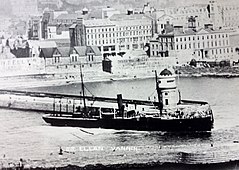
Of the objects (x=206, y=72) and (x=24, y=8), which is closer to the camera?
(x=24, y=8)

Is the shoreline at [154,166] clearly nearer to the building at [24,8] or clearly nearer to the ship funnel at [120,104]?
the ship funnel at [120,104]

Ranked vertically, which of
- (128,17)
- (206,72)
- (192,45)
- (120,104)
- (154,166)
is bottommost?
(154,166)

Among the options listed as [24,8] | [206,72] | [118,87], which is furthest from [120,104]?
[24,8]

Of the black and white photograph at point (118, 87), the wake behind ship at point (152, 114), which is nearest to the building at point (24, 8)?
the black and white photograph at point (118, 87)

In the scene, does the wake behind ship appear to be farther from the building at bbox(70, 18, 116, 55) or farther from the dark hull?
the building at bbox(70, 18, 116, 55)

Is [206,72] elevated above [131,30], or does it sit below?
below

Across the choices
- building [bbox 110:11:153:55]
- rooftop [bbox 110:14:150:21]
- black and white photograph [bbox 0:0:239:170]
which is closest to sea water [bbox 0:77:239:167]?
black and white photograph [bbox 0:0:239:170]

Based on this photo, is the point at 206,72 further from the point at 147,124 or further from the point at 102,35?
the point at 102,35

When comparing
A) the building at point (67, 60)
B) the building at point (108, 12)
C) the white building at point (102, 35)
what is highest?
the building at point (108, 12)
